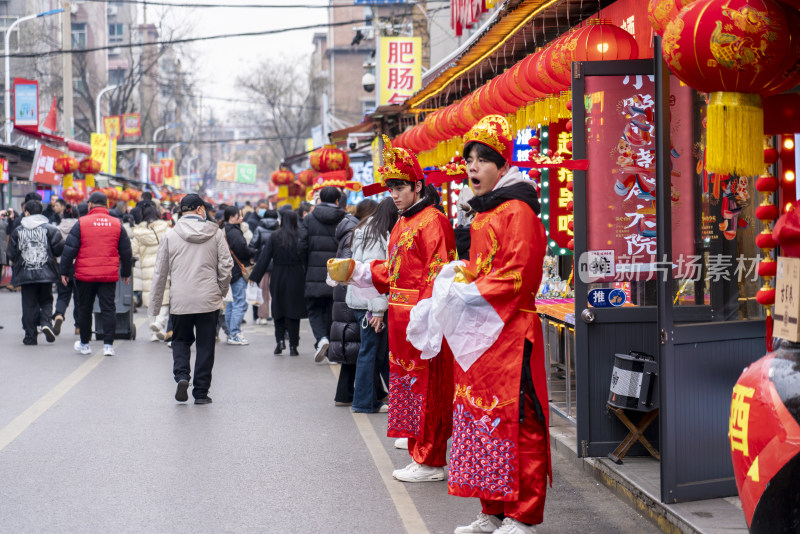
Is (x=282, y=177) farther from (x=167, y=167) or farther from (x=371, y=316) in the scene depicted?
(x=167, y=167)

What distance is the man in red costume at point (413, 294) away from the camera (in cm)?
665

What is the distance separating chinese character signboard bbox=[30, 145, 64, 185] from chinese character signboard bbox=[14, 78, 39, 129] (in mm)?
734

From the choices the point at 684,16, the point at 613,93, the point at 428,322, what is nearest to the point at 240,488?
the point at 428,322

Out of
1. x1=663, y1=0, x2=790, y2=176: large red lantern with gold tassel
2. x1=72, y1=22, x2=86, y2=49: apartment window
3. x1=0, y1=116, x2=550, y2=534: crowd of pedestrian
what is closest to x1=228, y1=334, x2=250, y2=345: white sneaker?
x1=0, y1=116, x2=550, y2=534: crowd of pedestrian

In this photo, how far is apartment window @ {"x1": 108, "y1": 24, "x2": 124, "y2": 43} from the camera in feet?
272

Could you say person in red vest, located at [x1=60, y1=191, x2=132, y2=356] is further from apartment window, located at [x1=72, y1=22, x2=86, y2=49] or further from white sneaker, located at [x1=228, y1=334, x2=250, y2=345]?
apartment window, located at [x1=72, y1=22, x2=86, y2=49]

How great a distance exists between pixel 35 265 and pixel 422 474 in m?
9.58

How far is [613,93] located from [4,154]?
23.2m

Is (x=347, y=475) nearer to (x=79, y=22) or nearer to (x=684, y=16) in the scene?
(x=684, y=16)

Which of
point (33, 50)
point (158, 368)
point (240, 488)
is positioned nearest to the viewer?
point (240, 488)

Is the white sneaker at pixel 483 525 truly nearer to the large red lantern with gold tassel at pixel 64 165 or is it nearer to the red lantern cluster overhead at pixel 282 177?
the large red lantern with gold tassel at pixel 64 165

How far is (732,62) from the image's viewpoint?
4.15m

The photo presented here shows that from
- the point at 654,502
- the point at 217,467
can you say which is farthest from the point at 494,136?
the point at 217,467

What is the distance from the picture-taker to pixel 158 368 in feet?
39.4
